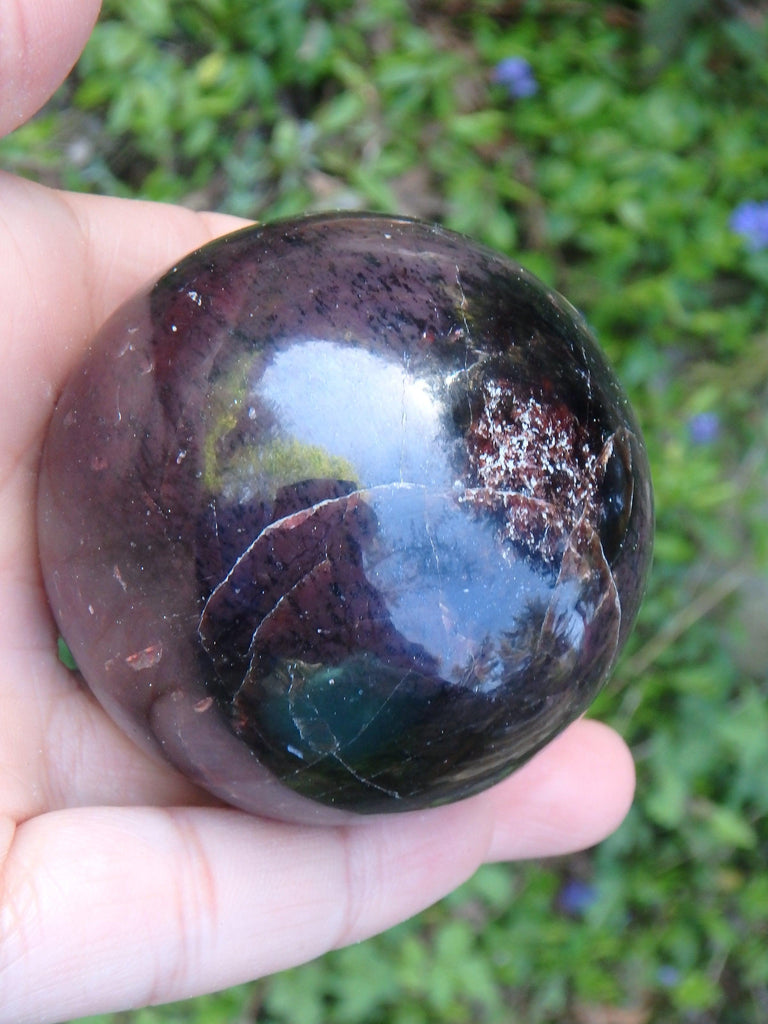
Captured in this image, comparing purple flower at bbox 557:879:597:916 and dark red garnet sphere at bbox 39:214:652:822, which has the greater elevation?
dark red garnet sphere at bbox 39:214:652:822

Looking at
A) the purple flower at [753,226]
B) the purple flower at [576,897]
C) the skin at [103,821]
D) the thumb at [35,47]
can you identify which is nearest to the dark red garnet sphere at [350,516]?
the skin at [103,821]

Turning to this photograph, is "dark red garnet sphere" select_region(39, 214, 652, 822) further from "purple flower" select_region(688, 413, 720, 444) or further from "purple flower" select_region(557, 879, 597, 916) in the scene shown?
"purple flower" select_region(557, 879, 597, 916)

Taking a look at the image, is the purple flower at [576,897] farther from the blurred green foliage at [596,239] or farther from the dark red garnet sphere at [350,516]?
the dark red garnet sphere at [350,516]

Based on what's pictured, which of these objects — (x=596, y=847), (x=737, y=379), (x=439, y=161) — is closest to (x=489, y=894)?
(x=596, y=847)

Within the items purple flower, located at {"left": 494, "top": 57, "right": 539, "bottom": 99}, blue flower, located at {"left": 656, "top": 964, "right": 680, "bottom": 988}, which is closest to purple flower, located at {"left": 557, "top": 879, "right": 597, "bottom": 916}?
blue flower, located at {"left": 656, "top": 964, "right": 680, "bottom": 988}

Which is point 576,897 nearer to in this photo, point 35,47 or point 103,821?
point 103,821

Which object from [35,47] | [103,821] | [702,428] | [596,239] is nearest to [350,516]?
[103,821]

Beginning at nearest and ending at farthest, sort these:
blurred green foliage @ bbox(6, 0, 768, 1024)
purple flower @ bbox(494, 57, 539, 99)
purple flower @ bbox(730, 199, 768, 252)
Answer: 1. blurred green foliage @ bbox(6, 0, 768, 1024)
2. purple flower @ bbox(730, 199, 768, 252)
3. purple flower @ bbox(494, 57, 539, 99)
